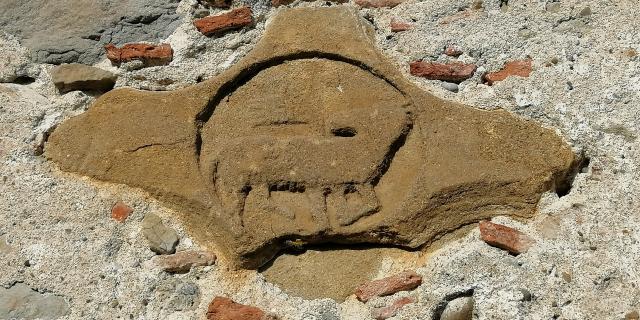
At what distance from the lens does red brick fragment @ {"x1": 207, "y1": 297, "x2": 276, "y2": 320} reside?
1840 millimetres

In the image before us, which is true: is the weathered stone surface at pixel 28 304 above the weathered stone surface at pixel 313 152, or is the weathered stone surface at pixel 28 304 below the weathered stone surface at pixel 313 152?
below

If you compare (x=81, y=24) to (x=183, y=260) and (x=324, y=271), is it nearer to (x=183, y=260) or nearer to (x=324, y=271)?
(x=183, y=260)

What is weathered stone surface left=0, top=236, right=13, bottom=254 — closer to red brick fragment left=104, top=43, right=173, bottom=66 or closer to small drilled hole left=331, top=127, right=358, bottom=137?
red brick fragment left=104, top=43, right=173, bottom=66

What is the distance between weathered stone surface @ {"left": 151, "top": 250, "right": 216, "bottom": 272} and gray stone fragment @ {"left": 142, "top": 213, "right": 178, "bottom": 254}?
0.07ft

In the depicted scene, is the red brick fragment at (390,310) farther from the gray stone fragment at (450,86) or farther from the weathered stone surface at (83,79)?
the weathered stone surface at (83,79)

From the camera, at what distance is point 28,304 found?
1.87m

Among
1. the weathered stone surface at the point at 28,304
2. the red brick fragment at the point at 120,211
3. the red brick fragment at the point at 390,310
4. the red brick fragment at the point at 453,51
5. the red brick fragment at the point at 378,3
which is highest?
the red brick fragment at the point at 378,3

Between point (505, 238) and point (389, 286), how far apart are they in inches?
12.2

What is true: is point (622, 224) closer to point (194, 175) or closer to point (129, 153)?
point (194, 175)

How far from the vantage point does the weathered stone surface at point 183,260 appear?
1919mm

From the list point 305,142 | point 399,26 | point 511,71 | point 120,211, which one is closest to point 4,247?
point 120,211

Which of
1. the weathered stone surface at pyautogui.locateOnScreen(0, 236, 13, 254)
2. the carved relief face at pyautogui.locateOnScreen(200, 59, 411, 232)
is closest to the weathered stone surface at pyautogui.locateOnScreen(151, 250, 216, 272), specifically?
the carved relief face at pyautogui.locateOnScreen(200, 59, 411, 232)

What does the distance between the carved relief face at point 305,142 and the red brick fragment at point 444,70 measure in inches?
4.1

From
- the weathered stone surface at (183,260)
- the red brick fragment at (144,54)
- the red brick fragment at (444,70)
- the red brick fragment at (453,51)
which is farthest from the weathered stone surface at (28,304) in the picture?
the red brick fragment at (453,51)
